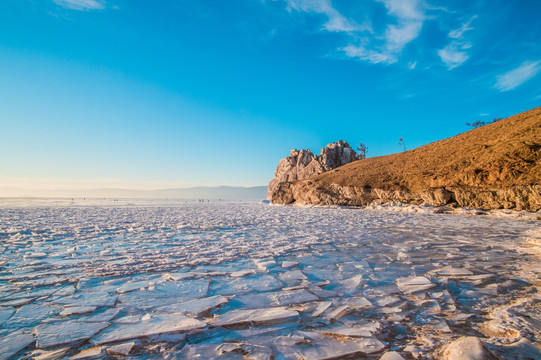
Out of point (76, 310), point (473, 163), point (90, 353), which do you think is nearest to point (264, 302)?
point (90, 353)

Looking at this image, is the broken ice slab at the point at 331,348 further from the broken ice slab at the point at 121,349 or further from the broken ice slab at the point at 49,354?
the broken ice slab at the point at 49,354

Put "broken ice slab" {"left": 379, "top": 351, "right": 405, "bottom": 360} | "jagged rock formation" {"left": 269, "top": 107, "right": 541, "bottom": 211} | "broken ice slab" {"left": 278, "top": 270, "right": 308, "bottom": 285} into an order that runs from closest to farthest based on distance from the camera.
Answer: "broken ice slab" {"left": 379, "top": 351, "right": 405, "bottom": 360} < "broken ice slab" {"left": 278, "top": 270, "right": 308, "bottom": 285} < "jagged rock formation" {"left": 269, "top": 107, "right": 541, "bottom": 211}

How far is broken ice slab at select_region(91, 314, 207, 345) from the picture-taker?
6.77ft

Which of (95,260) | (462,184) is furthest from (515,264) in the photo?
(462,184)

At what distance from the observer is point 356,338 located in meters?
1.99

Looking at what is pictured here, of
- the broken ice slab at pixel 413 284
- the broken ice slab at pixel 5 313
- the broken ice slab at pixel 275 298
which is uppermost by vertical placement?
the broken ice slab at pixel 413 284

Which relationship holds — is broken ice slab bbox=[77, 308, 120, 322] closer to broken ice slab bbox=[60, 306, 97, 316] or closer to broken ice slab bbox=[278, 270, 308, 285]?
broken ice slab bbox=[60, 306, 97, 316]

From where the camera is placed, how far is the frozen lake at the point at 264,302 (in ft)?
6.35

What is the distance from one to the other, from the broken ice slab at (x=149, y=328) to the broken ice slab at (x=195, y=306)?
0.46 ft

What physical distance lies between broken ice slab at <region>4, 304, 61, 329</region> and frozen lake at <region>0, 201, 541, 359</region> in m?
0.01

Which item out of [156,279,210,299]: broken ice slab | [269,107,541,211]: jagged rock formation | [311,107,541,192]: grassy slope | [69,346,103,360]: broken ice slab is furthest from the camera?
[311,107,541,192]: grassy slope

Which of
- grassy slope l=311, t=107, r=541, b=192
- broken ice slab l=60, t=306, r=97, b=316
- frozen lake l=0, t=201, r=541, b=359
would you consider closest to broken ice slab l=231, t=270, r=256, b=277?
frozen lake l=0, t=201, r=541, b=359

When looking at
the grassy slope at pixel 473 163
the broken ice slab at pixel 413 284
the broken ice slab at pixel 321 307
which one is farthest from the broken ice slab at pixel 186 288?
the grassy slope at pixel 473 163

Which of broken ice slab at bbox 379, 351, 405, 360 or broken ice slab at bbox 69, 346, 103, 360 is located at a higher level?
broken ice slab at bbox 379, 351, 405, 360
